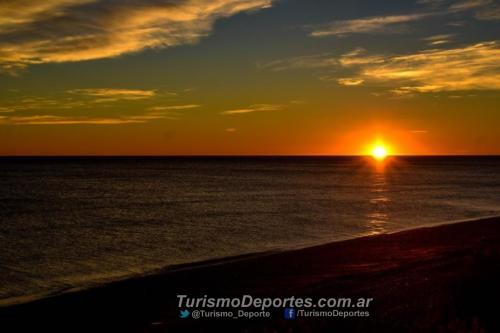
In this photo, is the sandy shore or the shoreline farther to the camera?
the shoreline

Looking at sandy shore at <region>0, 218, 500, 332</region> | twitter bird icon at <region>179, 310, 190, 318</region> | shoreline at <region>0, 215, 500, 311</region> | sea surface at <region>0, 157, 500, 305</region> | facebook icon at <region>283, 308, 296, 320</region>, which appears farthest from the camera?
sea surface at <region>0, 157, 500, 305</region>

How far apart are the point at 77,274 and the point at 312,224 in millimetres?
20374

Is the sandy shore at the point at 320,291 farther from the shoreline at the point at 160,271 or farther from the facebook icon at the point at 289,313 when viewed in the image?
the shoreline at the point at 160,271

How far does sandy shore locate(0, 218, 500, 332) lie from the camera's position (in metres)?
11.3

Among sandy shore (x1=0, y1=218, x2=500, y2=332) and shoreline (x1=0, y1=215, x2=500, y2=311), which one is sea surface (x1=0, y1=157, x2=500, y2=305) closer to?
shoreline (x1=0, y1=215, x2=500, y2=311)

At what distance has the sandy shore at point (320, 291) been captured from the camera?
1132cm

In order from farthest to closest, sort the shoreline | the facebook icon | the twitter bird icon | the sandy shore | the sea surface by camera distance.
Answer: the sea surface → the shoreline → the twitter bird icon → the facebook icon → the sandy shore

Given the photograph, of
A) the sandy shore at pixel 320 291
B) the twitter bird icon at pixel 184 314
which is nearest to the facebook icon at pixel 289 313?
the sandy shore at pixel 320 291

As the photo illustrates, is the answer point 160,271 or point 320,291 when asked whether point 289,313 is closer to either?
point 320,291

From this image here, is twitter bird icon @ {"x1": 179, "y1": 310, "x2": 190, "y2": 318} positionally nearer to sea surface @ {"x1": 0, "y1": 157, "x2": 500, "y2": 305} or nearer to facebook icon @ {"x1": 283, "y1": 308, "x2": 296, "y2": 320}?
facebook icon @ {"x1": 283, "y1": 308, "x2": 296, "y2": 320}

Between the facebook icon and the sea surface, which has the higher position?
the facebook icon

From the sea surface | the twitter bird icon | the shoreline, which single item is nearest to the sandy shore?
the twitter bird icon

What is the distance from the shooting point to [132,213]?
4922cm

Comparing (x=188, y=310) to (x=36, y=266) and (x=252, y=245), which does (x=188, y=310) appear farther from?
(x=252, y=245)
